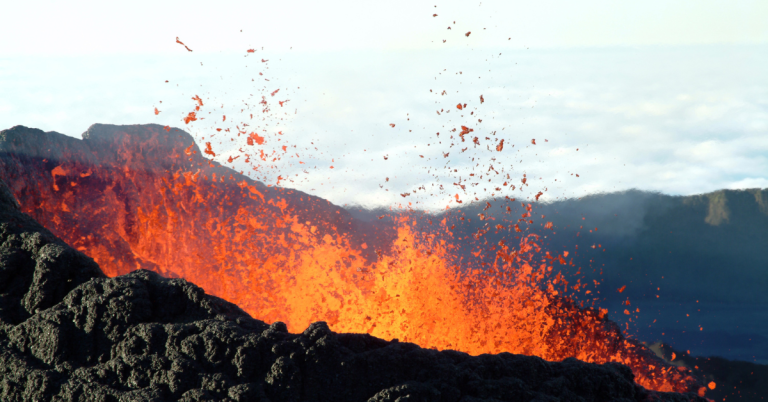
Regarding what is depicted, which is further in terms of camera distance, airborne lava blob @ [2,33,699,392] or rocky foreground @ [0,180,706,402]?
airborne lava blob @ [2,33,699,392]

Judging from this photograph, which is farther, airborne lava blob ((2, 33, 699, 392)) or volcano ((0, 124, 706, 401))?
airborne lava blob ((2, 33, 699, 392))

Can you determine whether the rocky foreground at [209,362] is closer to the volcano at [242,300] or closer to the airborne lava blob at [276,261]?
the volcano at [242,300]

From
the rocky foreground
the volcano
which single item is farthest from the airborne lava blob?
the rocky foreground

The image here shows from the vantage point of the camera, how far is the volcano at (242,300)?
4633 mm

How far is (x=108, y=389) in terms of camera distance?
4574mm

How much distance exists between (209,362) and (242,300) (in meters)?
15.4

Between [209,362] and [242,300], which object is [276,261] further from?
[209,362]

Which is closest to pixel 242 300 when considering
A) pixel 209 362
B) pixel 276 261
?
pixel 276 261

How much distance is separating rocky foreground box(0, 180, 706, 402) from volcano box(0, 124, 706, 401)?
2cm

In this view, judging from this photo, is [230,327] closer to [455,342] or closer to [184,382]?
[184,382]

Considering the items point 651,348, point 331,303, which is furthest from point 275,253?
point 651,348

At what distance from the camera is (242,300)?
19.2m

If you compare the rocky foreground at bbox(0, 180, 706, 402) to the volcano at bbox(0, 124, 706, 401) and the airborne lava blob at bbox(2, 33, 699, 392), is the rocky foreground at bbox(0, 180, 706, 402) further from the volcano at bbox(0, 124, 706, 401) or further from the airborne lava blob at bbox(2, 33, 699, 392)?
the airborne lava blob at bbox(2, 33, 699, 392)

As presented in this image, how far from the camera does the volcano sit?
4633mm
